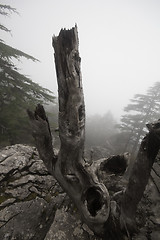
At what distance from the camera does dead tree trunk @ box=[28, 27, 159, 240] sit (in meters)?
2.56

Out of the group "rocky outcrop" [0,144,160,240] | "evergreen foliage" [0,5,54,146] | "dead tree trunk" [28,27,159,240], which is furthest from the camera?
"evergreen foliage" [0,5,54,146]

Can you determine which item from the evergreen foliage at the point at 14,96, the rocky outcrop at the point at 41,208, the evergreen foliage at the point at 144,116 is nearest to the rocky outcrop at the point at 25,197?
the rocky outcrop at the point at 41,208

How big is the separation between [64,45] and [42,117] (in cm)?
151

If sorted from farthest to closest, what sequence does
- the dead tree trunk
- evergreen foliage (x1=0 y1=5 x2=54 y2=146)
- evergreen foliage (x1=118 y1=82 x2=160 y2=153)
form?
evergreen foliage (x1=118 y1=82 x2=160 y2=153) → evergreen foliage (x1=0 y1=5 x2=54 y2=146) → the dead tree trunk

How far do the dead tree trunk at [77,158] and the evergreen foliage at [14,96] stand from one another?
6.29m

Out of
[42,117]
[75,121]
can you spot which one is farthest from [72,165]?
[42,117]

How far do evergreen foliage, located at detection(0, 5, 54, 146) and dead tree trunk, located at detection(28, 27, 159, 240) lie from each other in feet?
20.6

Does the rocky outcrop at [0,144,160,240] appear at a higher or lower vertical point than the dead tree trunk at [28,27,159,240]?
lower

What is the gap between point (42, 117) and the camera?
10.1ft

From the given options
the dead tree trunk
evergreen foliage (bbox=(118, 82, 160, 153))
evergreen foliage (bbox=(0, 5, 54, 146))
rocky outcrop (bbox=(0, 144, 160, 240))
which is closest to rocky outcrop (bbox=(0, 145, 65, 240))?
rocky outcrop (bbox=(0, 144, 160, 240))

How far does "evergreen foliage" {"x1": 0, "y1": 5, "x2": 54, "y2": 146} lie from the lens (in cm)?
866

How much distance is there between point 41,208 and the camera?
394 centimetres

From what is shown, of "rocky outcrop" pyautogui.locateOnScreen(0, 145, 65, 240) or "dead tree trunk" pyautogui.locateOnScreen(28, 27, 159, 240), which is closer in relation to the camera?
"dead tree trunk" pyautogui.locateOnScreen(28, 27, 159, 240)

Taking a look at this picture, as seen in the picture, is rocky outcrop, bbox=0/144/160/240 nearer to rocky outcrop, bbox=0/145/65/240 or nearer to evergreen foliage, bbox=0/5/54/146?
rocky outcrop, bbox=0/145/65/240
